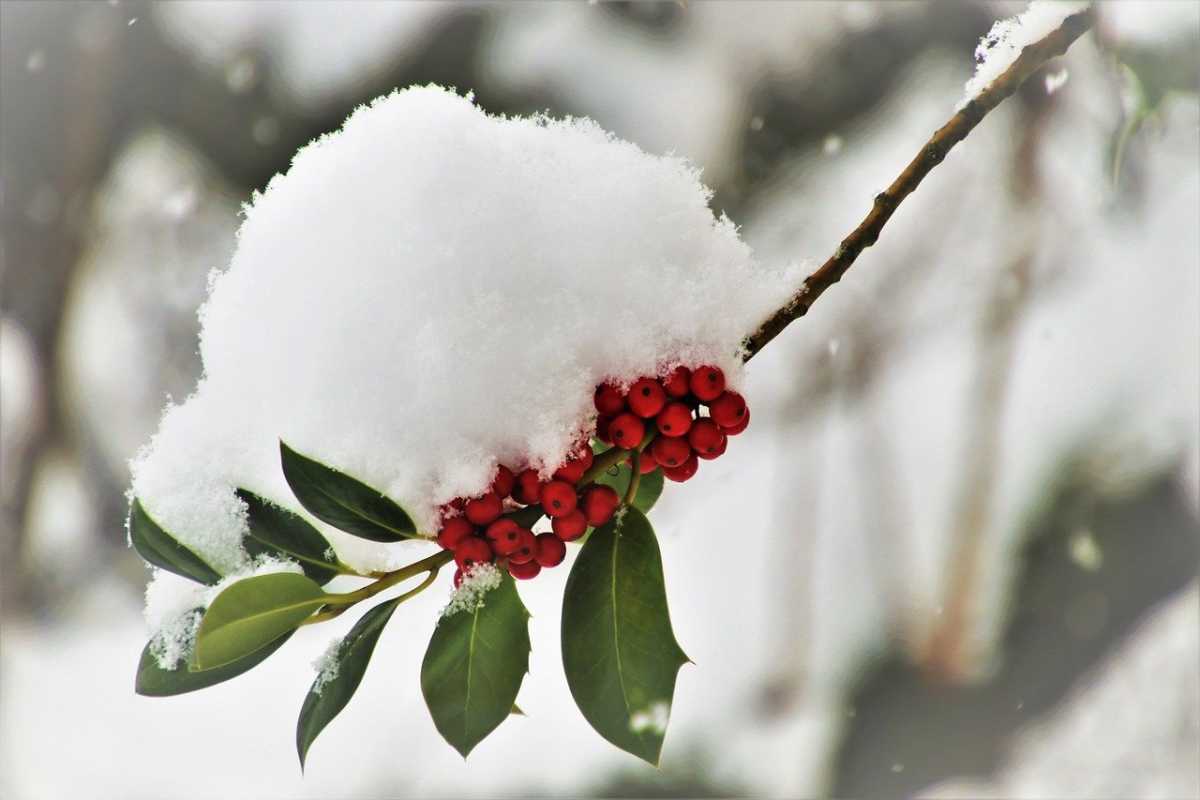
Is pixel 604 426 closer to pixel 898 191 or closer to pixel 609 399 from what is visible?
pixel 609 399

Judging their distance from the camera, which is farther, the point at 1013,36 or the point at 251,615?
the point at 1013,36

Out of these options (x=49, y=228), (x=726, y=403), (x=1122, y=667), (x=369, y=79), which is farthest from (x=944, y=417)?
(x=49, y=228)

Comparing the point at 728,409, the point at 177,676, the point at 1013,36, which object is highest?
the point at 1013,36

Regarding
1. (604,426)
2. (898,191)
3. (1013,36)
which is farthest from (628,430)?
(1013,36)

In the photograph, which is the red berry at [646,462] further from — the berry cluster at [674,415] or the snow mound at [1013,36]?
the snow mound at [1013,36]

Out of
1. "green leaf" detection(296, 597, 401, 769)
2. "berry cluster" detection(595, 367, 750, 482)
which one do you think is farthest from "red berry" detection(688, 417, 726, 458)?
"green leaf" detection(296, 597, 401, 769)

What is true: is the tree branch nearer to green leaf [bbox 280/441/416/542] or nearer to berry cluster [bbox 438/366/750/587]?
berry cluster [bbox 438/366/750/587]

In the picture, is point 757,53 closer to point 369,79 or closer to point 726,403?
point 369,79

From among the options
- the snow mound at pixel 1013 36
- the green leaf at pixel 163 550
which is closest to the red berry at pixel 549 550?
the green leaf at pixel 163 550
